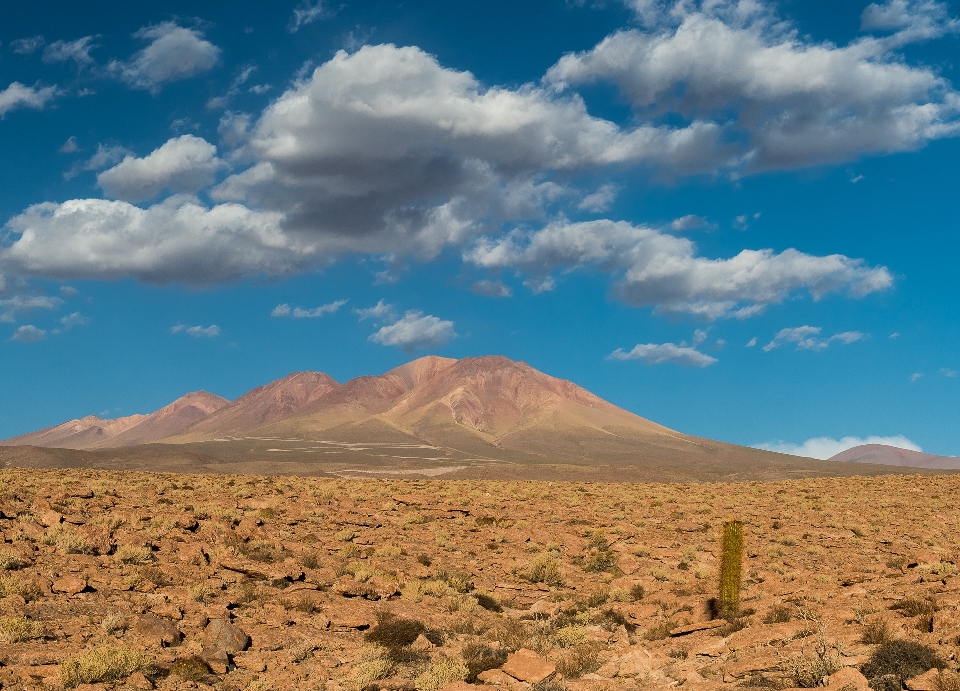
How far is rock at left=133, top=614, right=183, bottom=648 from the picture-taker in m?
14.7

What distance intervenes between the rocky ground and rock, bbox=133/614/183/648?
0.14 ft

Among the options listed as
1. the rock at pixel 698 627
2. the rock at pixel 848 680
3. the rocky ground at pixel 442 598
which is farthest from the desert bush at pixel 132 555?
the rock at pixel 848 680

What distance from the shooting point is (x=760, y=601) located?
18281 millimetres

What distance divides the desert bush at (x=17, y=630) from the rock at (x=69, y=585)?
2.01 metres

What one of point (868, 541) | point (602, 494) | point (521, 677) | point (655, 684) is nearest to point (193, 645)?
point (521, 677)

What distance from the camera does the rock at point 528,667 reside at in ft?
44.6

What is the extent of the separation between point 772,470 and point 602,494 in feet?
494

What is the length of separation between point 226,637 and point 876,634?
40.1ft

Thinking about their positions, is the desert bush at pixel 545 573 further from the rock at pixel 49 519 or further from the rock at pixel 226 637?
the rock at pixel 49 519

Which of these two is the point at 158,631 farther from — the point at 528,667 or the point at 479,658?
the point at 528,667

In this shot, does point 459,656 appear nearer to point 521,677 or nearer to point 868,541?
point 521,677

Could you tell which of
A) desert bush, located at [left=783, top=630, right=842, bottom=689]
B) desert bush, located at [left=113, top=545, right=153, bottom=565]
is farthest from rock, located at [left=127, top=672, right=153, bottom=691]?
desert bush, located at [left=783, top=630, right=842, bottom=689]

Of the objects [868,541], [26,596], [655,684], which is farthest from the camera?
[868,541]

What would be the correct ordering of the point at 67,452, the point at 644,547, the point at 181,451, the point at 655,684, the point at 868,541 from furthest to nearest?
the point at 181,451 < the point at 67,452 < the point at 868,541 < the point at 644,547 < the point at 655,684
